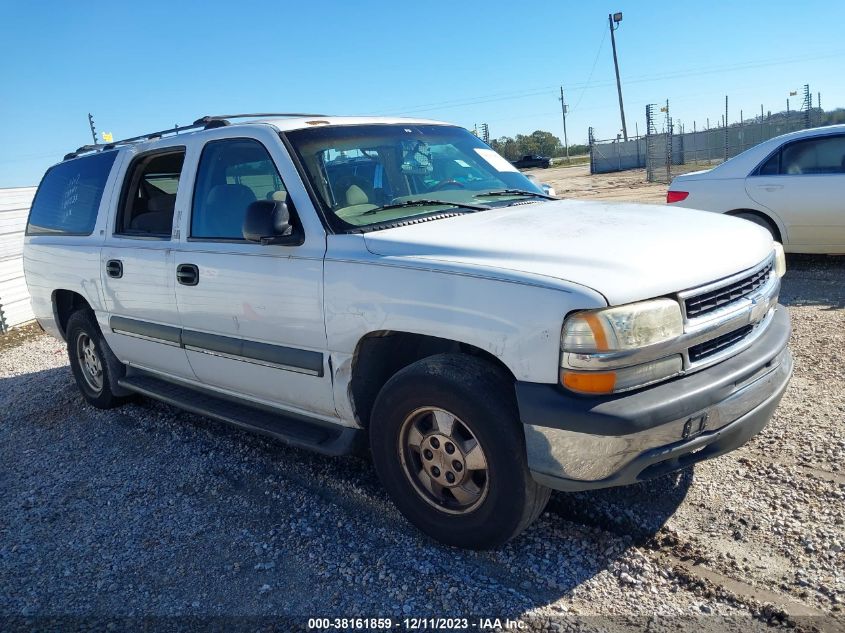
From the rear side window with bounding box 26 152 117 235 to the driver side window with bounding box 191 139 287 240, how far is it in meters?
1.37

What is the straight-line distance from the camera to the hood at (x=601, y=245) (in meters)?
2.60

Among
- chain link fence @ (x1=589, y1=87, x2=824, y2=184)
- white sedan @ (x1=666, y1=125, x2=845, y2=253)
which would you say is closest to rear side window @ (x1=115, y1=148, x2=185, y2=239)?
white sedan @ (x1=666, y1=125, x2=845, y2=253)

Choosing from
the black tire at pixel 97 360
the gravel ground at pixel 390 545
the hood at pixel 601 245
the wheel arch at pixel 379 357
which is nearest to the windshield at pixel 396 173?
the hood at pixel 601 245

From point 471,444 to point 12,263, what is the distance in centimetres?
964

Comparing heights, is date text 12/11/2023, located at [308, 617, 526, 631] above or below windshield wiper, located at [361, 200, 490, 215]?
below

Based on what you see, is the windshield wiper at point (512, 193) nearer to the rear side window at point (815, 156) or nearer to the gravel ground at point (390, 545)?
the gravel ground at point (390, 545)

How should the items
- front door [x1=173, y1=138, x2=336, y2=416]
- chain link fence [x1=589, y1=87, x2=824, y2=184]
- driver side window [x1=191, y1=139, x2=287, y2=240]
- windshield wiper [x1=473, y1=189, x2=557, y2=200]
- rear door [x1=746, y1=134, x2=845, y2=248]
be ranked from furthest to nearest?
chain link fence [x1=589, y1=87, x2=824, y2=184], rear door [x1=746, y1=134, x2=845, y2=248], windshield wiper [x1=473, y1=189, x2=557, y2=200], driver side window [x1=191, y1=139, x2=287, y2=240], front door [x1=173, y1=138, x2=336, y2=416]

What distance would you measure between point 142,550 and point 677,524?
2.51 m

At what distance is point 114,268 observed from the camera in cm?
468

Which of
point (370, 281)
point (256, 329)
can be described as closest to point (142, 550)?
Result: point (256, 329)

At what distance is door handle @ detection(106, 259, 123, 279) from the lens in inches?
182

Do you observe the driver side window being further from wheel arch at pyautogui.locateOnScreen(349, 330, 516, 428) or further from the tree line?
the tree line

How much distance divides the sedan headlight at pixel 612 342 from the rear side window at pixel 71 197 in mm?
3883

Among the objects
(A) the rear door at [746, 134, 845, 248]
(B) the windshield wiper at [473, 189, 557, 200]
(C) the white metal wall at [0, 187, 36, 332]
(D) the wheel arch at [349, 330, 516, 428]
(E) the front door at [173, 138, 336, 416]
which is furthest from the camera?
(C) the white metal wall at [0, 187, 36, 332]
